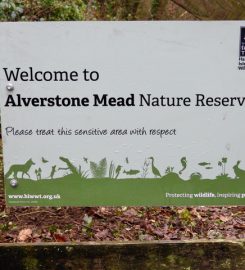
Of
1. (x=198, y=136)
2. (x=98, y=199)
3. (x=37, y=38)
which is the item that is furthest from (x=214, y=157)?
(x=37, y=38)

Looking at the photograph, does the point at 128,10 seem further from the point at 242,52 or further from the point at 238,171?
the point at 238,171

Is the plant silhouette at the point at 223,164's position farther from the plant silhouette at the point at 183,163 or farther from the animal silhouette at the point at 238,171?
the plant silhouette at the point at 183,163

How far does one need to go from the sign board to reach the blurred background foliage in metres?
0.30

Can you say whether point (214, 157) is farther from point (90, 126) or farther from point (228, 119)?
point (90, 126)

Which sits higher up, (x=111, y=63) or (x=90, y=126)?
(x=111, y=63)

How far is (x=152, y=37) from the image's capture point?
8.01 feet

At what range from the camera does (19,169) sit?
2584mm

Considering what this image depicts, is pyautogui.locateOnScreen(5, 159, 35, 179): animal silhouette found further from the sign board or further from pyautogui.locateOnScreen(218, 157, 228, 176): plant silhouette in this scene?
pyautogui.locateOnScreen(218, 157, 228, 176): plant silhouette

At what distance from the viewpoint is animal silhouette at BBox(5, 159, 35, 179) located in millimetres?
2574

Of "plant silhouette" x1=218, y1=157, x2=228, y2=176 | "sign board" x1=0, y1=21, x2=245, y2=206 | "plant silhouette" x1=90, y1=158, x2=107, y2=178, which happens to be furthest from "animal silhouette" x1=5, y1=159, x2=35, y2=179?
"plant silhouette" x1=218, y1=157, x2=228, y2=176

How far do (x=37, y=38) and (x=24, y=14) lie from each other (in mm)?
3751

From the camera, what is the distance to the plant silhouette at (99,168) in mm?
2576

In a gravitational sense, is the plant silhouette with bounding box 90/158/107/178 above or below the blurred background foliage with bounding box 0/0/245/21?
below

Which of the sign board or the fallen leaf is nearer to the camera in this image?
the sign board
